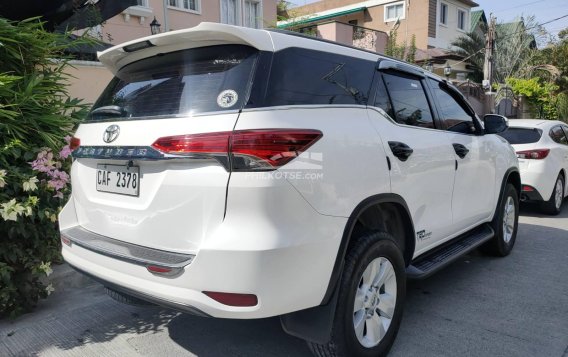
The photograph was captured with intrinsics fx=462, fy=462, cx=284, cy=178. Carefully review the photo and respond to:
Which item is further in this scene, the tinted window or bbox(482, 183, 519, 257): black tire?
bbox(482, 183, 519, 257): black tire

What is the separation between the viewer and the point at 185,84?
2.52 metres

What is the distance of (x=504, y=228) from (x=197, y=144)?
402 cm

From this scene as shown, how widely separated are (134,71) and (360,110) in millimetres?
1445

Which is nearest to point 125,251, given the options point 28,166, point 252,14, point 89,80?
point 28,166

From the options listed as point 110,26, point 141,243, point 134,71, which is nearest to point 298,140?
point 141,243

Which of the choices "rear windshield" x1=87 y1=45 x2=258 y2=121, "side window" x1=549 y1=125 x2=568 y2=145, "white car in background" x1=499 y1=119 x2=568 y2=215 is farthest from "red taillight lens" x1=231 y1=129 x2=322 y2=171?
"side window" x1=549 y1=125 x2=568 y2=145

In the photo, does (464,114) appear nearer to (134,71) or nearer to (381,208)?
(381,208)

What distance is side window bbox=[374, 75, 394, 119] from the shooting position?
302cm

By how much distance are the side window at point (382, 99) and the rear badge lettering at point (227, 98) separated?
3.57 ft

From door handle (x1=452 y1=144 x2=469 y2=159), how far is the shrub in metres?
3.09

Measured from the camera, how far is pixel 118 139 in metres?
2.55

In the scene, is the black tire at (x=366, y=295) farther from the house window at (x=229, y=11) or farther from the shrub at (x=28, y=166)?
the house window at (x=229, y=11)

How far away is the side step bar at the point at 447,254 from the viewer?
129 inches

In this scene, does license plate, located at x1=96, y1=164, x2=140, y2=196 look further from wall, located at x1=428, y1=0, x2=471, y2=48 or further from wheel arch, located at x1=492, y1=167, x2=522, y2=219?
wall, located at x1=428, y1=0, x2=471, y2=48
